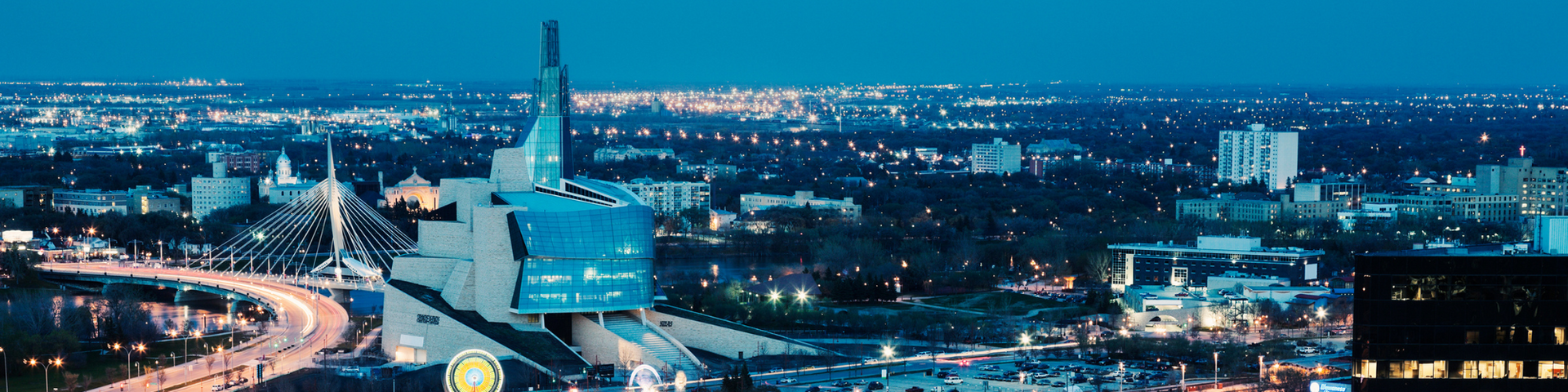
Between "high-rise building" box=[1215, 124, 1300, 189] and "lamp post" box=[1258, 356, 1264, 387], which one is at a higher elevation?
"high-rise building" box=[1215, 124, 1300, 189]

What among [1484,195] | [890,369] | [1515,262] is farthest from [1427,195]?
[1515,262]

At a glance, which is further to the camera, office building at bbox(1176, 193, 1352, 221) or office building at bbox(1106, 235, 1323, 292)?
office building at bbox(1176, 193, 1352, 221)

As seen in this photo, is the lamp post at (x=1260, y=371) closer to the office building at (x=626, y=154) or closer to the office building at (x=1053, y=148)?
the office building at (x=626, y=154)

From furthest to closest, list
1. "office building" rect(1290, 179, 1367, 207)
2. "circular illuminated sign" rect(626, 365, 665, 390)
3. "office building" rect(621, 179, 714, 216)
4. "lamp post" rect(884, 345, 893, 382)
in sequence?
"office building" rect(621, 179, 714, 216), "office building" rect(1290, 179, 1367, 207), "lamp post" rect(884, 345, 893, 382), "circular illuminated sign" rect(626, 365, 665, 390)

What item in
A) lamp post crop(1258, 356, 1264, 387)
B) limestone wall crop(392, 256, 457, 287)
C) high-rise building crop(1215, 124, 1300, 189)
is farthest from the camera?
high-rise building crop(1215, 124, 1300, 189)

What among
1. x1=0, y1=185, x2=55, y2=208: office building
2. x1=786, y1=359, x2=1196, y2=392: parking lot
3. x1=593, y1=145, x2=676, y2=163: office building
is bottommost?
x1=786, y1=359, x2=1196, y2=392: parking lot

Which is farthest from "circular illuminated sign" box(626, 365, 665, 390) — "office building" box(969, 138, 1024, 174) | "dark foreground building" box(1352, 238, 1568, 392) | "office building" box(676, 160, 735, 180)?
"office building" box(969, 138, 1024, 174)

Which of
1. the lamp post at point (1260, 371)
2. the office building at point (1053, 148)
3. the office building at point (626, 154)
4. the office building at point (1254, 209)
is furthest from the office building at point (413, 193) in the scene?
the office building at point (1053, 148)

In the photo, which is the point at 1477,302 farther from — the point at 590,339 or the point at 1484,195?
the point at 1484,195

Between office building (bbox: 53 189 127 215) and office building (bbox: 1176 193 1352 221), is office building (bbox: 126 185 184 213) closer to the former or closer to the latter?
office building (bbox: 53 189 127 215)
